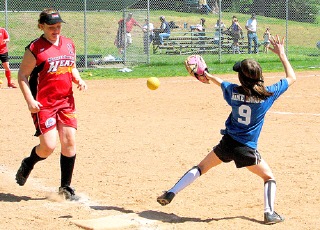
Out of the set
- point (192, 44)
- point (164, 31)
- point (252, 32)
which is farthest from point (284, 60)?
point (192, 44)

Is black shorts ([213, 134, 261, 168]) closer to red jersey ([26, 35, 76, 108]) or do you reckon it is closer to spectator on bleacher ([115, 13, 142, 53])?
red jersey ([26, 35, 76, 108])

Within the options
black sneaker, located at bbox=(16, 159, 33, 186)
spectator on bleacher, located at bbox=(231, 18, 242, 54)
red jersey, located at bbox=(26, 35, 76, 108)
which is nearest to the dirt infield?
black sneaker, located at bbox=(16, 159, 33, 186)

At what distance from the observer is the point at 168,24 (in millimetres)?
29891

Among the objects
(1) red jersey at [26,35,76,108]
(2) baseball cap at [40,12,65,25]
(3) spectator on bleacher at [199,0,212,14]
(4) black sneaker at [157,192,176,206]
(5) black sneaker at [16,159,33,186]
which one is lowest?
(3) spectator on bleacher at [199,0,212,14]

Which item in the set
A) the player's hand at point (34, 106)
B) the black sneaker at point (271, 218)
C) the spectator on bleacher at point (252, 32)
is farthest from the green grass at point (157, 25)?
the black sneaker at point (271, 218)

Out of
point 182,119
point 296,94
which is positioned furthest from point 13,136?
point 296,94

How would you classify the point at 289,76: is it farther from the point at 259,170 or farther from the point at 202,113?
the point at 202,113

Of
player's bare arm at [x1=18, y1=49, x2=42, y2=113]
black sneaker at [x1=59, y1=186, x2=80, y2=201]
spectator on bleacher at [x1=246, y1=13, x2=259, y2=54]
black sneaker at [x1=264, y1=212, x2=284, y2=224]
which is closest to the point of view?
black sneaker at [x1=264, y1=212, x2=284, y2=224]

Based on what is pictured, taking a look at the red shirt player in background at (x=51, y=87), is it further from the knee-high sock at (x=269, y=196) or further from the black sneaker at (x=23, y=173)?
the knee-high sock at (x=269, y=196)

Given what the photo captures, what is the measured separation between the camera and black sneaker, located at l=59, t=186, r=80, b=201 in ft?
23.6

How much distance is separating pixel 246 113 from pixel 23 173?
2693 millimetres

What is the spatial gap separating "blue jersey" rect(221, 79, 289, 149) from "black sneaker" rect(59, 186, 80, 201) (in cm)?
192

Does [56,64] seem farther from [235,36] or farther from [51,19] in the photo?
[235,36]

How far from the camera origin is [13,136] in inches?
431
